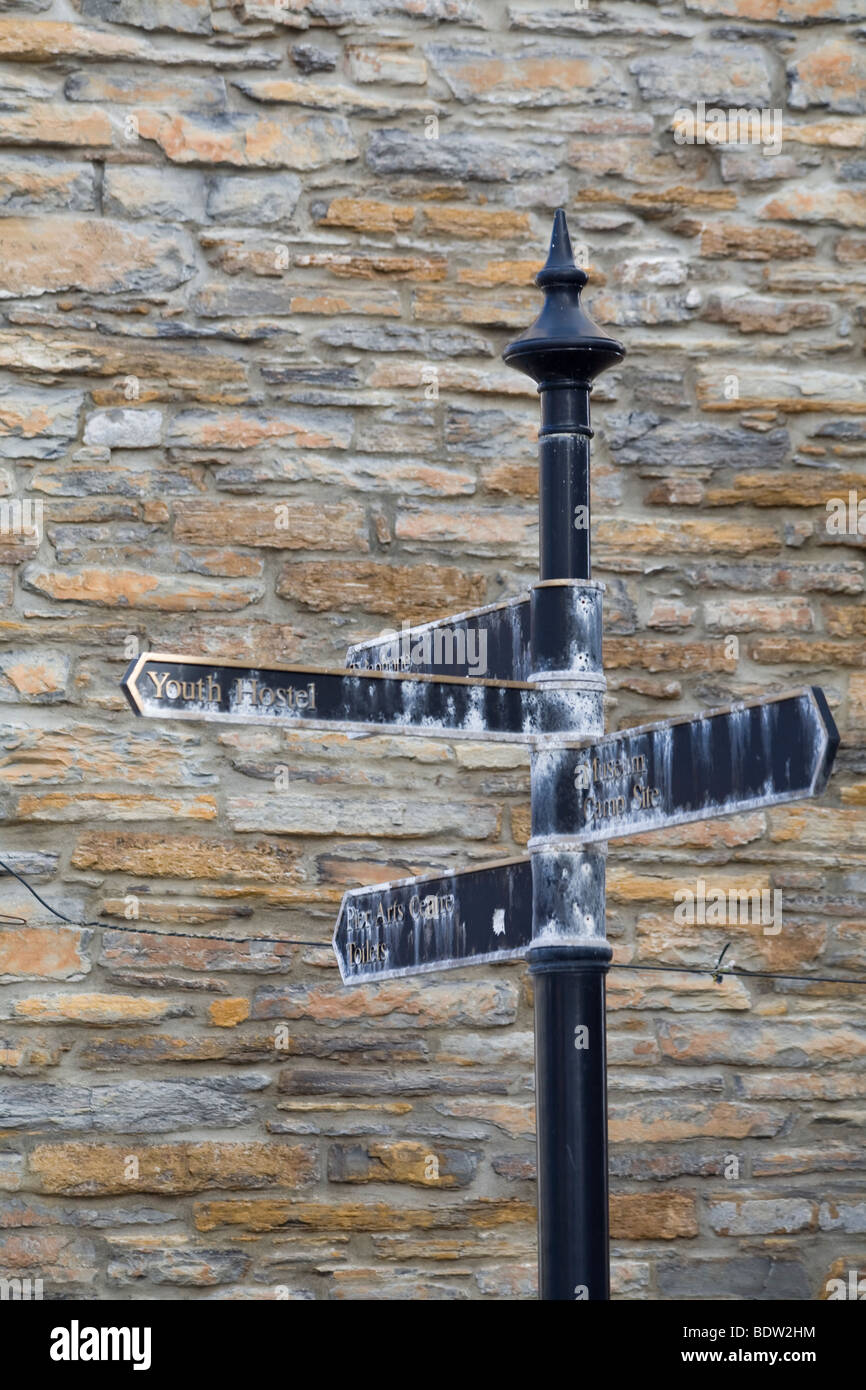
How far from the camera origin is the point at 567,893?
224 centimetres

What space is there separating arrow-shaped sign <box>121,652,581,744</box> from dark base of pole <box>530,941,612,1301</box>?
0.29 m

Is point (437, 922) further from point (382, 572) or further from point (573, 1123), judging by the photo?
point (382, 572)

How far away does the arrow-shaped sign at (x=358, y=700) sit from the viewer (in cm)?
225

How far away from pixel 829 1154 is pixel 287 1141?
4.07ft

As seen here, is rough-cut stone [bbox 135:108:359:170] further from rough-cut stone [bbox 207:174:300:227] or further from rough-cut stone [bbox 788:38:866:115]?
rough-cut stone [bbox 788:38:866:115]

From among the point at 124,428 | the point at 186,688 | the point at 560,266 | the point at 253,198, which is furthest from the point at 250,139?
the point at 186,688

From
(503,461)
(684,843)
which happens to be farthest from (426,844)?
(503,461)

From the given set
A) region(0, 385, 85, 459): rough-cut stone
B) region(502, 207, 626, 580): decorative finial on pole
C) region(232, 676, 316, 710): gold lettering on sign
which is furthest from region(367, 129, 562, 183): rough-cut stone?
region(232, 676, 316, 710): gold lettering on sign

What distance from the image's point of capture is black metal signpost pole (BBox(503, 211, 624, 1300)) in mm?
2170

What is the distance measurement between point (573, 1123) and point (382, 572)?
2.42 metres

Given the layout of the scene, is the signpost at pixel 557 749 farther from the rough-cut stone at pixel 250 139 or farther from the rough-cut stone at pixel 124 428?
the rough-cut stone at pixel 250 139

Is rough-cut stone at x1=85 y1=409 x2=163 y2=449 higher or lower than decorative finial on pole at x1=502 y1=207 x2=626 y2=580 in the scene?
higher
